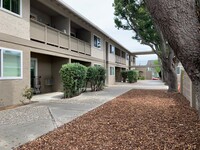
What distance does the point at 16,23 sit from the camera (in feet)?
36.7

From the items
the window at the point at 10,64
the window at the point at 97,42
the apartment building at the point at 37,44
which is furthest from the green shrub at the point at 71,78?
the window at the point at 97,42

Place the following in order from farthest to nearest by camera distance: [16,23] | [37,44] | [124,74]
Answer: [124,74], [37,44], [16,23]

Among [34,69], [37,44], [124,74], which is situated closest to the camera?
[37,44]

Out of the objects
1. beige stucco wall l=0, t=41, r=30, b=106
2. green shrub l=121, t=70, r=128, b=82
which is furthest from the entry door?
green shrub l=121, t=70, r=128, b=82

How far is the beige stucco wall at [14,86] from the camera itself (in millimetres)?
10195

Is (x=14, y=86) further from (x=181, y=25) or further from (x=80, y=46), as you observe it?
(x=181, y=25)

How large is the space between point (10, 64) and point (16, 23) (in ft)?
7.10

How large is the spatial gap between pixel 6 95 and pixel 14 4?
15.2ft

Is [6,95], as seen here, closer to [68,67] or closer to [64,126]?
[68,67]

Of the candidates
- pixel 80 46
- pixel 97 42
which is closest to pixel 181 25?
pixel 80 46

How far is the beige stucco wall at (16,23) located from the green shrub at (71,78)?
9.74 feet

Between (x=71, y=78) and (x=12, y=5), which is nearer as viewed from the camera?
(x=12, y=5)

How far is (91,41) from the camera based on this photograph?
22.8 m

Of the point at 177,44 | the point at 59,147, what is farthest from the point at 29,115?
the point at 177,44
